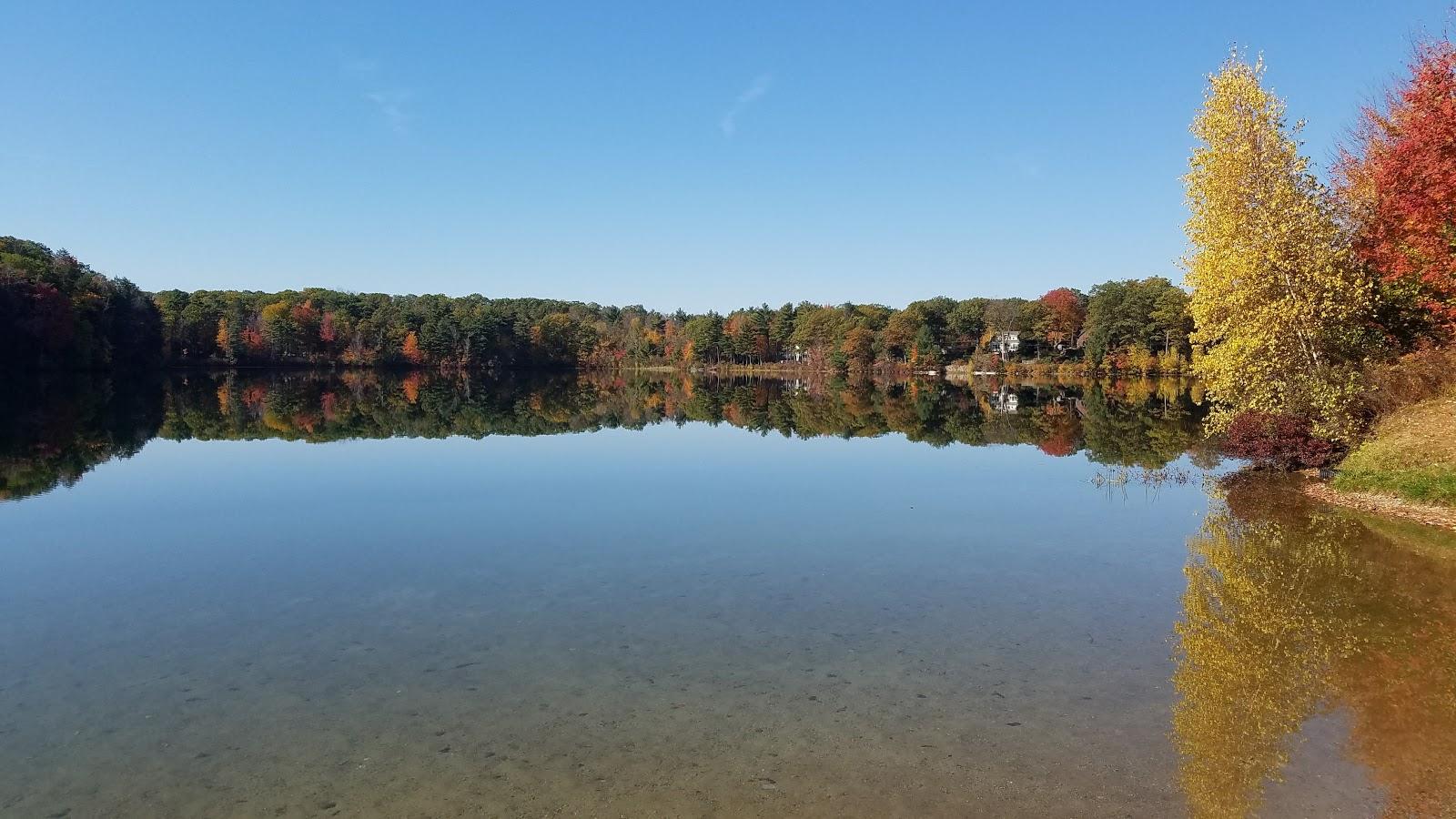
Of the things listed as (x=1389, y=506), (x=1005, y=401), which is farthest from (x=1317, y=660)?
(x=1005, y=401)

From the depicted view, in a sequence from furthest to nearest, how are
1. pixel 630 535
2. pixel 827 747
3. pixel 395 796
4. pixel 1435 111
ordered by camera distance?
1. pixel 1435 111
2. pixel 630 535
3. pixel 827 747
4. pixel 395 796

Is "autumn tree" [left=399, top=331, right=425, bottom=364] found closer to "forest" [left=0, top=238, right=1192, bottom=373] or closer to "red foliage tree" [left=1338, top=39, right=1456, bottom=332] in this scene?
"forest" [left=0, top=238, right=1192, bottom=373]

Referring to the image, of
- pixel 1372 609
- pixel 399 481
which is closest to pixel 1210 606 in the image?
pixel 1372 609

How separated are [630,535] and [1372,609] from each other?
9766 mm

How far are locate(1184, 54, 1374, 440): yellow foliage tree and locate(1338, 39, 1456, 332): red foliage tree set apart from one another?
96 cm

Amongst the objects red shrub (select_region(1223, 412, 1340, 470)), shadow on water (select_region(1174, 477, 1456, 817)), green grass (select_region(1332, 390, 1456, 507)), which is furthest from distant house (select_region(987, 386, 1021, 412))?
shadow on water (select_region(1174, 477, 1456, 817))

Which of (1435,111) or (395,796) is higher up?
(1435,111)

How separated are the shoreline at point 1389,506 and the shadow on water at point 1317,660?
0.52 m

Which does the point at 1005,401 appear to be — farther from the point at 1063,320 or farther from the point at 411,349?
the point at 411,349

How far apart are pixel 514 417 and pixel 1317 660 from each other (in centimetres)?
3526

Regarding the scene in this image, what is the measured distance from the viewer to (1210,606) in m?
9.30

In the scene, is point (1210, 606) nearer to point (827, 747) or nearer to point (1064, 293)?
point (827, 747)

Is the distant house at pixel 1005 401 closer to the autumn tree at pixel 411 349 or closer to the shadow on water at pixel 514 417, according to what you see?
the shadow on water at pixel 514 417

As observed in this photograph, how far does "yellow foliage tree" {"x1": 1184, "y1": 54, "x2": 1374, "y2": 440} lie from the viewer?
18359 mm
